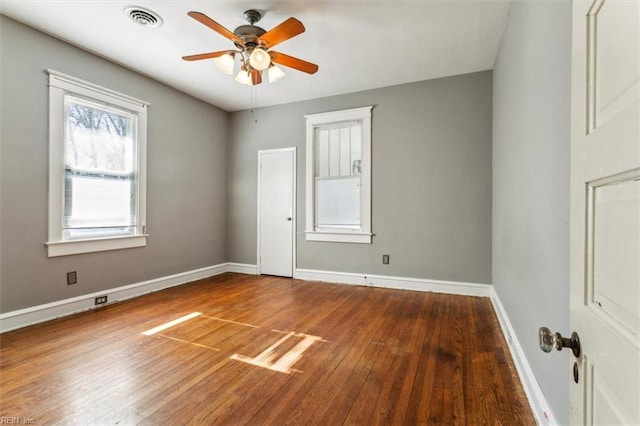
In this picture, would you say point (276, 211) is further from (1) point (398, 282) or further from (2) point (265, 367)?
(2) point (265, 367)

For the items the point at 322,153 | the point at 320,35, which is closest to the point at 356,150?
the point at 322,153

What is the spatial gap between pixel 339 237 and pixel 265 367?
2624 mm

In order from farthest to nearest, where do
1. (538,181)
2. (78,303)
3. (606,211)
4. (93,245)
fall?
(93,245)
(78,303)
(538,181)
(606,211)

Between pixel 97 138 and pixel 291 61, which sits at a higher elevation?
pixel 291 61

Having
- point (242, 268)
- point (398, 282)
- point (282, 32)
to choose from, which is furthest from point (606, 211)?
point (242, 268)

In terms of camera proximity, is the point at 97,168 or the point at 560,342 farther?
the point at 97,168

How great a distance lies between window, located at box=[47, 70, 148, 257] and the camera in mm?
3029

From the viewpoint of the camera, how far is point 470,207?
3.84 metres

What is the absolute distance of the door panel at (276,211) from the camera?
492cm

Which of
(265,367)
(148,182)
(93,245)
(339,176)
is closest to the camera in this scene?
(265,367)

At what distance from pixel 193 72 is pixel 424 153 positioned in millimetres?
3226

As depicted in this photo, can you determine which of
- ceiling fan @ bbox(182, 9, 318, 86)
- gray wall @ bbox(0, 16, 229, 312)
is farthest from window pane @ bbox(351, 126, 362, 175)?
gray wall @ bbox(0, 16, 229, 312)

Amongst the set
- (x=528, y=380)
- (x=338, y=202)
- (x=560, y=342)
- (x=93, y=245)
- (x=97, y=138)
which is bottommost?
(x=528, y=380)

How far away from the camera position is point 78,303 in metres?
3.20
